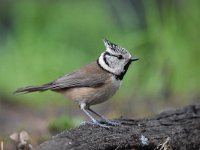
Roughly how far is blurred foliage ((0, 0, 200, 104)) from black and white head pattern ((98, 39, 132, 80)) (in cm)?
239

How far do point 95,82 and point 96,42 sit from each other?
15.4 ft

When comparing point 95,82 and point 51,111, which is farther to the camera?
point 51,111

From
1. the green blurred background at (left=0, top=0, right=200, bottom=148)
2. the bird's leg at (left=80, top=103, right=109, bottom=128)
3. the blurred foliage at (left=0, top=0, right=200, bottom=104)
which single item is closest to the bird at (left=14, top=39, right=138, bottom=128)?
the bird's leg at (left=80, top=103, right=109, bottom=128)

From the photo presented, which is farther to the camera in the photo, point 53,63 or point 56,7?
point 56,7

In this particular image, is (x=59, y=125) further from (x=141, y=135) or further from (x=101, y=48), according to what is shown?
(x=101, y=48)

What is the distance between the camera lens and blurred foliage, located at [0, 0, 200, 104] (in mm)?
8273

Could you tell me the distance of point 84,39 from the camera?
1048 cm

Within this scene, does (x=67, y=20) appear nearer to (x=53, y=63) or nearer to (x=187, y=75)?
(x=53, y=63)

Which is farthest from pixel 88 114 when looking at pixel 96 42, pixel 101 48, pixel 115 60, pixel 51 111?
pixel 96 42

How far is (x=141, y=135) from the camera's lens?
480 cm

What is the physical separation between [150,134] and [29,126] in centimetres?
267

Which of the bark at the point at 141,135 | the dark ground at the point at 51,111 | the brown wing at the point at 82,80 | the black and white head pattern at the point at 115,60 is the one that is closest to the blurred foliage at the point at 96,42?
the dark ground at the point at 51,111

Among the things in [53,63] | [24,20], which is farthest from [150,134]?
[24,20]

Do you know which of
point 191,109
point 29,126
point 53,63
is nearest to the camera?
point 191,109
